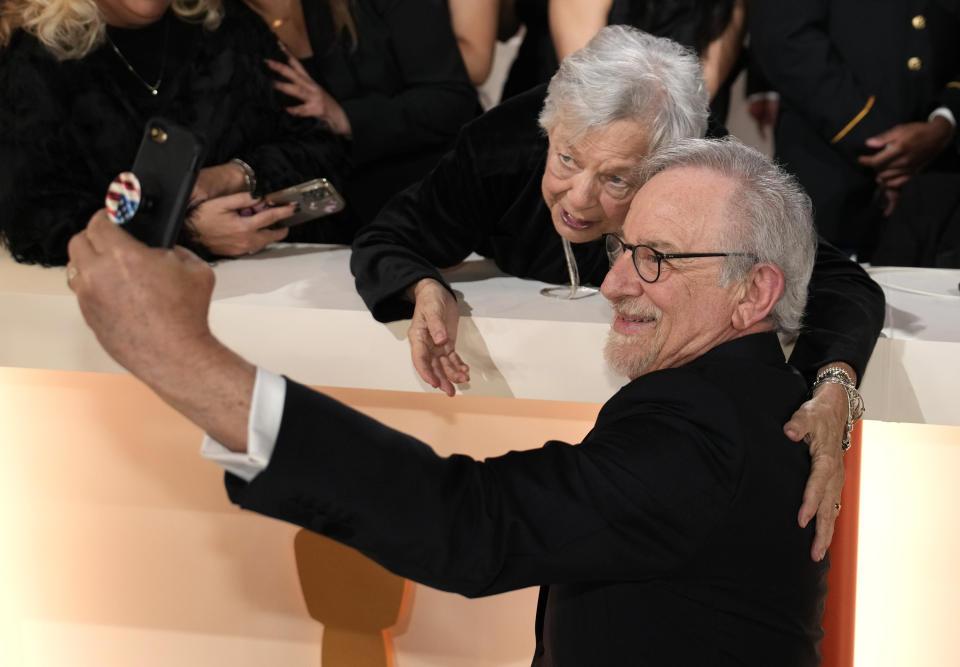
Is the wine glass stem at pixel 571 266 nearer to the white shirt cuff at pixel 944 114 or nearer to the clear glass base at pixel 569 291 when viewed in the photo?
the clear glass base at pixel 569 291

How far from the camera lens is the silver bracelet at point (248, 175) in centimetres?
201

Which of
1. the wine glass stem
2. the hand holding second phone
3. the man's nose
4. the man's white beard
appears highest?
the hand holding second phone

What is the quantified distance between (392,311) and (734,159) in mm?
655

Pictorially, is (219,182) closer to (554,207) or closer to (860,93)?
(554,207)

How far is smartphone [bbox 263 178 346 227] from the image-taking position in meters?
2.00

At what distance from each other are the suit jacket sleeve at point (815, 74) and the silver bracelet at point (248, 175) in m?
1.18

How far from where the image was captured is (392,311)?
169 cm

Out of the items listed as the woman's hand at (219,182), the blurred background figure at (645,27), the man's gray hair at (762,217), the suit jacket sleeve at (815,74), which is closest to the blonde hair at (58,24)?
the woman's hand at (219,182)

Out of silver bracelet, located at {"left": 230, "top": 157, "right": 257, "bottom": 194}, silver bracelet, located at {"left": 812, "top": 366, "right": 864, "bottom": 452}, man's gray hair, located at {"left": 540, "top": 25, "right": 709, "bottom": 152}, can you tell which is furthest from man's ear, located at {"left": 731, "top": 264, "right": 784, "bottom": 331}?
silver bracelet, located at {"left": 230, "top": 157, "right": 257, "bottom": 194}

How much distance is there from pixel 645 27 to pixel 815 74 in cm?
40

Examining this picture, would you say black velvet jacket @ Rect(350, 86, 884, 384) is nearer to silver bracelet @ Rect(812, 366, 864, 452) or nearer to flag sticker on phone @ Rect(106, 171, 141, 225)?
silver bracelet @ Rect(812, 366, 864, 452)

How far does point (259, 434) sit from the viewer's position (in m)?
0.85

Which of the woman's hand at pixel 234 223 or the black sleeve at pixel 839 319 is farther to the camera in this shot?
the woman's hand at pixel 234 223

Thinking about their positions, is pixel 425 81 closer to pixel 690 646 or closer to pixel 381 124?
pixel 381 124
